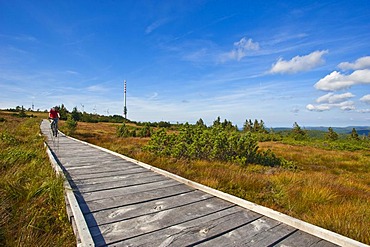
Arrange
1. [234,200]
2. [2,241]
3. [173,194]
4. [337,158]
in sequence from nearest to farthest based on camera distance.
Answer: [2,241], [234,200], [173,194], [337,158]

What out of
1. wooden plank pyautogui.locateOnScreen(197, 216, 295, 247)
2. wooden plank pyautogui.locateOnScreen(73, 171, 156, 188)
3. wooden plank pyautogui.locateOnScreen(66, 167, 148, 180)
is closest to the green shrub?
wooden plank pyautogui.locateOnScreen(66, 167, 148, 180)

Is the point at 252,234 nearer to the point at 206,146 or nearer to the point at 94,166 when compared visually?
the point at 94,166

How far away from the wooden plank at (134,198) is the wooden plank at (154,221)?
48 centimetres

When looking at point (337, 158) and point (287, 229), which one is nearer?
point (287, 229)

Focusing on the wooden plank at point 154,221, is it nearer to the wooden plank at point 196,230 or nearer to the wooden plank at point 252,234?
the wooden plank at point 196,230

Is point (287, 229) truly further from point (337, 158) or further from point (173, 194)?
point (337, 158)

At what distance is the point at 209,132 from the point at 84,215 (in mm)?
6590

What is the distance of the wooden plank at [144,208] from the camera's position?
2.49 m

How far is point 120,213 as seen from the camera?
8.59ft

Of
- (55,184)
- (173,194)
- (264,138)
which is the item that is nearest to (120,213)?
(173,194)

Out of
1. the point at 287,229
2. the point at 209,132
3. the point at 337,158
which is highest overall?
the point at 209,132

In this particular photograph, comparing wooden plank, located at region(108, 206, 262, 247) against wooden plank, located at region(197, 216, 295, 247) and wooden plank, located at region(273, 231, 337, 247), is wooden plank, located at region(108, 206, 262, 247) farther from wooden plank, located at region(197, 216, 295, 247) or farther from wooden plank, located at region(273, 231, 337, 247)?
wooden plank, located at region(273, 231, 337, 247)

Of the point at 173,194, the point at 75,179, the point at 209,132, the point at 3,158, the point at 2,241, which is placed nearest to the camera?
the point at 2,241

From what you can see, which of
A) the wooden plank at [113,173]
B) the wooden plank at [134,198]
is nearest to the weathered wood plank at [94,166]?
the wooden plank at [113,173]
